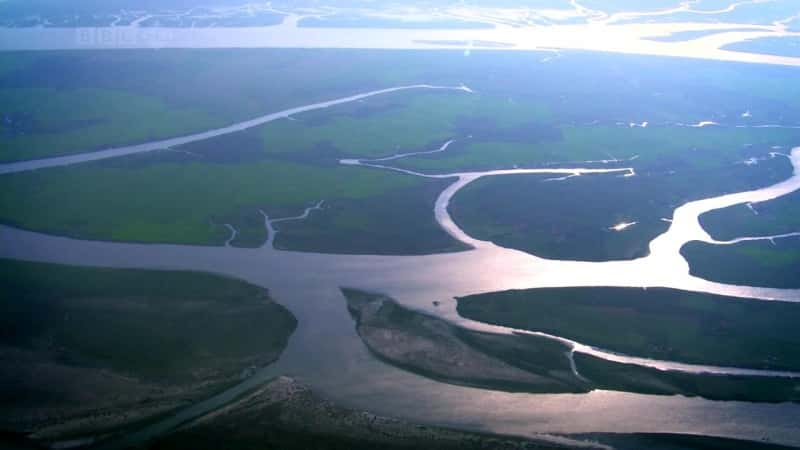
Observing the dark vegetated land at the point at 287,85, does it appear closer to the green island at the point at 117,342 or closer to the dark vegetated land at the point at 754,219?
the dark vegetated land at the point at 754,219

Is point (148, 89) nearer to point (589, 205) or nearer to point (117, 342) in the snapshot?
point (589, 205)

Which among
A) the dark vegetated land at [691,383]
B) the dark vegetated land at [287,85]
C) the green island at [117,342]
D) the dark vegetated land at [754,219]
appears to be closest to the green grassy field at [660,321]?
the dark vegetated land at [691,383]

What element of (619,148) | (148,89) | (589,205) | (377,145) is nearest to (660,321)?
(589,205)

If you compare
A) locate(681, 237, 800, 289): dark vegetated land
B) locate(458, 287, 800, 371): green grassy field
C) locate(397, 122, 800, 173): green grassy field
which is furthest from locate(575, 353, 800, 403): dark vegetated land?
locate(397, 122, 800, 173): green grassy field

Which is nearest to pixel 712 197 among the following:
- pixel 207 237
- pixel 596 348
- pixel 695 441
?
pixel 596 348

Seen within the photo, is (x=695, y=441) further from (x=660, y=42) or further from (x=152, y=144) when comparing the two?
(x=660, y=42)

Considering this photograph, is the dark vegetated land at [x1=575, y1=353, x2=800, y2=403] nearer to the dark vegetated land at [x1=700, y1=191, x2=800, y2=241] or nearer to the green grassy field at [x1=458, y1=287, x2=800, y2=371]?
the green grassy field at [x1=458, y1=287, x2=800, y2=371]
